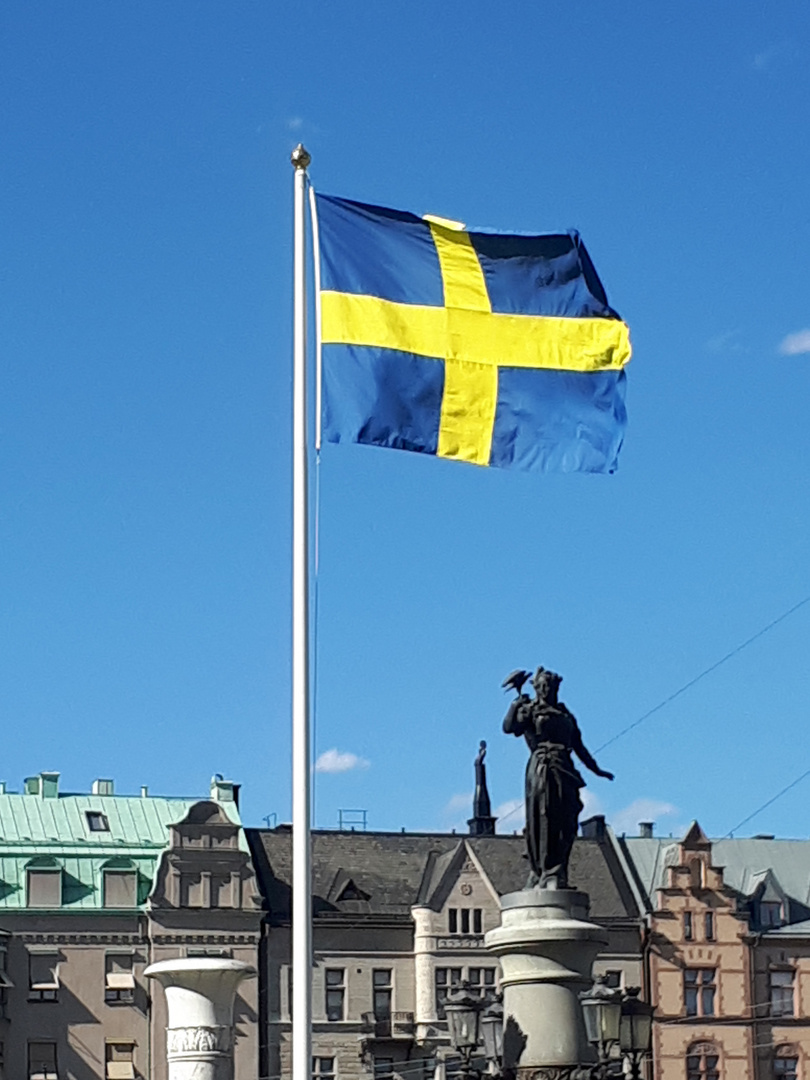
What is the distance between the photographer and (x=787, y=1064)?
8431 centimetres

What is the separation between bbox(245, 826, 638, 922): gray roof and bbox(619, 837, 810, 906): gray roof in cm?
143

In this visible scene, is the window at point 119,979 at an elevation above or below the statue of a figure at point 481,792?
below

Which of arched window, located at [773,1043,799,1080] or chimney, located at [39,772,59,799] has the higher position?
chimney, located at [39,772,59,799]

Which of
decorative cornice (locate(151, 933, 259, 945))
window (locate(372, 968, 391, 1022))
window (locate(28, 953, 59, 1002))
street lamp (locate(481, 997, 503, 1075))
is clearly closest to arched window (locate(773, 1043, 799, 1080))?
window (locate(372, 968, 391, 1022))

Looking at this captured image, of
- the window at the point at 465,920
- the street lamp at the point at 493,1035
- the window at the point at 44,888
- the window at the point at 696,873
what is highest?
the window at the point at 696,873

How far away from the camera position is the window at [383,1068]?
8012 cm

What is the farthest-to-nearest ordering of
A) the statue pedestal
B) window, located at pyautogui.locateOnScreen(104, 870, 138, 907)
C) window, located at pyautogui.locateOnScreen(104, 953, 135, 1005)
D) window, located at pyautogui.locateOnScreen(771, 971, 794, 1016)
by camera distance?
window, located at pyautogui.locateOnScreen(771, 971, 794, 1016)
window, located at pyautogui.locateOnScreen(104, 870, 138, 907)
window, located at pyautogui.locateOnScreen(104, 953, 135, 1005)
the statue pedestal

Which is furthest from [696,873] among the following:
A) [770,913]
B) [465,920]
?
[465,920]

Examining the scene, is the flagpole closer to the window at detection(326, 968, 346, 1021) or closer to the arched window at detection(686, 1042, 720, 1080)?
the window at detection(326, 968, 346, 1021)

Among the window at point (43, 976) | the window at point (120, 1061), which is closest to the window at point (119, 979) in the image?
the window at point (120, 1061)

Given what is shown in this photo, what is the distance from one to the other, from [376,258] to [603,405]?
2848 millimetres

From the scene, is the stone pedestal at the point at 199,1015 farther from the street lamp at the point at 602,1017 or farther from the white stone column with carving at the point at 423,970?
the white stone column with carving at the point at 423,970

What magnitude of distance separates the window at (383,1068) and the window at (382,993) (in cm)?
152

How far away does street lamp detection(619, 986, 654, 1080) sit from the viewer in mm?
25234
